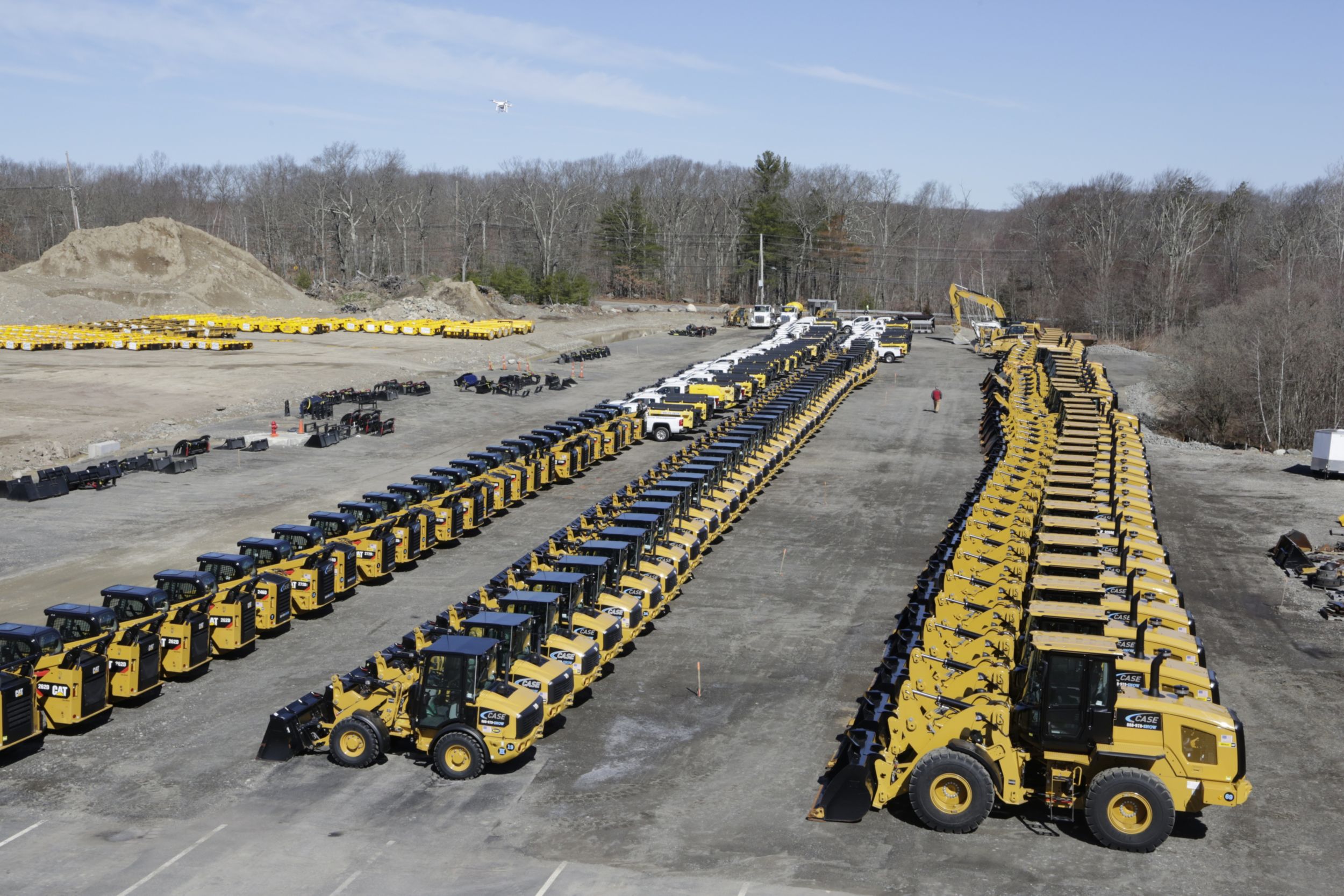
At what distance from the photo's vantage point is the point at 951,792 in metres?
13.5

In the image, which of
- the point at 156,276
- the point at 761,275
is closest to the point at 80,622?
the point at 156,276

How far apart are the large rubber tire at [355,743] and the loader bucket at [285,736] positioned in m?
0.56

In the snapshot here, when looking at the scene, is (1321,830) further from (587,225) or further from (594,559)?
(587,225)

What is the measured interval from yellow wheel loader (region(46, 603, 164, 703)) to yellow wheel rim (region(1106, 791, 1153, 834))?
13885 millimetres

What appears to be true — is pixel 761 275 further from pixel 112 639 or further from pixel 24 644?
pixel 24 644

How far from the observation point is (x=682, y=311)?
113m

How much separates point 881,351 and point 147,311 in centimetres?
5544

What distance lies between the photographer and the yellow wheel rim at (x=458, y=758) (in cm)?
1499

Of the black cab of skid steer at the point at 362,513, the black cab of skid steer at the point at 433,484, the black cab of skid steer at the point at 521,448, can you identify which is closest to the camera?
the black cab of skid steer at the point at 362,513

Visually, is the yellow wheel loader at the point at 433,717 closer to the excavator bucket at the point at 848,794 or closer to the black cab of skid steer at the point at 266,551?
the excavator bucket at the point at 848,794

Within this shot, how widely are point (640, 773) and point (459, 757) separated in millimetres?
2454

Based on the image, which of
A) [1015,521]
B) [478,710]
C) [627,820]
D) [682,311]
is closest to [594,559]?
[478,710]

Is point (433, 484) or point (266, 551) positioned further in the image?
point (433, 484)

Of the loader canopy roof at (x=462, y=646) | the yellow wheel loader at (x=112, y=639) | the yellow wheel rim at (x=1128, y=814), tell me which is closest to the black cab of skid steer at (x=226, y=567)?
the yellow wheel loader at (x=112, y=639)
